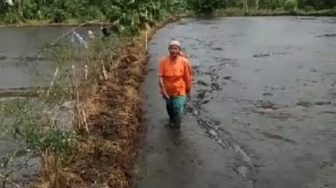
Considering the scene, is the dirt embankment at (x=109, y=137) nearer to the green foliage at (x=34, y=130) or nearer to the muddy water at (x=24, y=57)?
the green foliage at (x=34, y=130)

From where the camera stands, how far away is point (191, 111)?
508 inches

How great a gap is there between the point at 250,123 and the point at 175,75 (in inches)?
70.5

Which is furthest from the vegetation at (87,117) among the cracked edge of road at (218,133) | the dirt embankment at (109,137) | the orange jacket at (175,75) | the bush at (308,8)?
the bush at (308,8)

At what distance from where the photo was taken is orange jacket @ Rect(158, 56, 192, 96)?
35.7 feet

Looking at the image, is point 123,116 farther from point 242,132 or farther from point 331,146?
point 331,146

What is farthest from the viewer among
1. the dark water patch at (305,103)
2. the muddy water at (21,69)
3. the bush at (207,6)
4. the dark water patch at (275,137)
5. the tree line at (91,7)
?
the bush at (207,6)

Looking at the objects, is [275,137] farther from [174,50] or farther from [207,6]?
[207,6]

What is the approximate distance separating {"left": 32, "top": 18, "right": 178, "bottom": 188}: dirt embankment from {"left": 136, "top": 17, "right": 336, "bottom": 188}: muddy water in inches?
10.3

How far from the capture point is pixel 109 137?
10.4 metres

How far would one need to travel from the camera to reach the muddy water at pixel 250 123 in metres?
8.98

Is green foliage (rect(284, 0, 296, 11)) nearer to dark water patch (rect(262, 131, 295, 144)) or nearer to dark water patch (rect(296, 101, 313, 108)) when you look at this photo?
dark water patch (rect(296, 101, 313, 108))

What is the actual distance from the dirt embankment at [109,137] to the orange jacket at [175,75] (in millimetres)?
936

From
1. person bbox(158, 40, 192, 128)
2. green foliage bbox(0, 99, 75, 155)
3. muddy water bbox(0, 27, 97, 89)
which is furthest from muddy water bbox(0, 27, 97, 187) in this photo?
person bbox(158, 40, 192, 128)

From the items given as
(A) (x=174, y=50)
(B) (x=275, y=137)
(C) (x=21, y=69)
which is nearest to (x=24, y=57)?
(C) (x=21, y=69)
